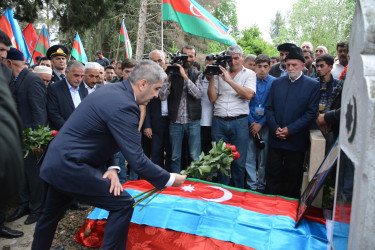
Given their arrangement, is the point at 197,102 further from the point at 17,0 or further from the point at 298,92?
the point at 17,0

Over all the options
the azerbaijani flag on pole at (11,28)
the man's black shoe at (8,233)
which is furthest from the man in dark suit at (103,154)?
the azerbaijani flag on pole at (11,28)

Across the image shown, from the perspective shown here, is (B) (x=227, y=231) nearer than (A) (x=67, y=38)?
Yes

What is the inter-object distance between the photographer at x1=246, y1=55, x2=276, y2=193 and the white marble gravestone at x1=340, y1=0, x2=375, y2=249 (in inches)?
129

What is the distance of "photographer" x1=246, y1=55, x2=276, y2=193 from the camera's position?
4906 mm

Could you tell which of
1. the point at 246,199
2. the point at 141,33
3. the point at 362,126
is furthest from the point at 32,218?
the point at 141,33

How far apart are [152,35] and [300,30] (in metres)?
24.3

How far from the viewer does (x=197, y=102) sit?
16.0 ft

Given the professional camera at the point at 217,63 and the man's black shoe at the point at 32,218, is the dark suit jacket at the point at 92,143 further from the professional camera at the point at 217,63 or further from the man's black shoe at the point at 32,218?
the professional camera at the point at 217,63

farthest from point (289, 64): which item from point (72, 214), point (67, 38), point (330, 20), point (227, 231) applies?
point (330, 20)

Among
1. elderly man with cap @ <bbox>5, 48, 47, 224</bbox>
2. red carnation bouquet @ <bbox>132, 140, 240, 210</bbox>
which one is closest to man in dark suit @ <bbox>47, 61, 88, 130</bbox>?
elderly man with cap @ <bbox>5, 48, 47, 224</bbox>

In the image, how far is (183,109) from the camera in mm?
4805

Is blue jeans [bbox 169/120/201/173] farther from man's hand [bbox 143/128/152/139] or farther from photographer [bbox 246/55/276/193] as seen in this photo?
photographer [bbox 246/55/276/193]

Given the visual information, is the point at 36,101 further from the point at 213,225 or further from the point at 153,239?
the point at 213,225

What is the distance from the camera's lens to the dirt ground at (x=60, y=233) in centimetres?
333
